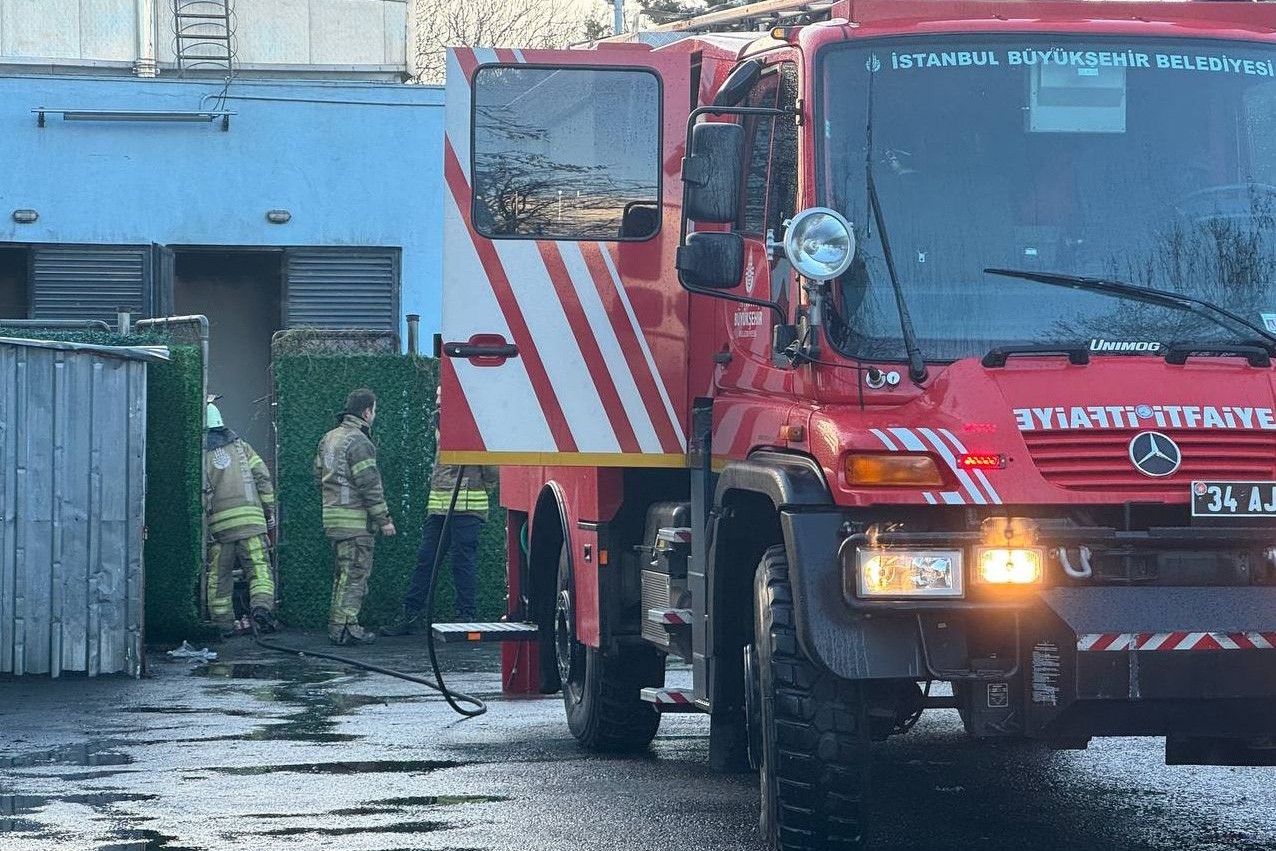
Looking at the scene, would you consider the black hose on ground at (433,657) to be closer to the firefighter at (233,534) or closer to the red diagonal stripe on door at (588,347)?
the firefighter at (233,534)

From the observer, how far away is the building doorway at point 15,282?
21.8 m

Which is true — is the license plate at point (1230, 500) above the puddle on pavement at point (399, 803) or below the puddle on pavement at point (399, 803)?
above

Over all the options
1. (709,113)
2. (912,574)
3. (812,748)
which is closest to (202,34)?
(709,113)

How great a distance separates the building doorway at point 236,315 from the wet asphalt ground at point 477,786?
11231mm

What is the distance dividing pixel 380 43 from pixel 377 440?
961 centimetres

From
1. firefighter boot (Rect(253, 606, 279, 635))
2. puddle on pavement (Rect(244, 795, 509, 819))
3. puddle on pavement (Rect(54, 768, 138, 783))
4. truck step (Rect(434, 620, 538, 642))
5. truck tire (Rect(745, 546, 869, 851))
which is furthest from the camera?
firefighter boot (Rect(253, 606, 279, 635))

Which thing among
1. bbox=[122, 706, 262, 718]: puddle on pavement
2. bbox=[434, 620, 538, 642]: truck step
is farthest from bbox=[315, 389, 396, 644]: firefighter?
bbox=[434, 620, 538, 642]: truck step

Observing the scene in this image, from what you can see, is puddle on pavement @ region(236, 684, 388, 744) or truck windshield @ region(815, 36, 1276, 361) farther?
puddle on pavement @ region(236, 684, 388, 744)

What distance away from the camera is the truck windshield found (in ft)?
22.1

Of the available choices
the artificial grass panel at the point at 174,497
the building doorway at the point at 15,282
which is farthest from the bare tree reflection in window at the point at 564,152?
the building doorway at the point at 15,282

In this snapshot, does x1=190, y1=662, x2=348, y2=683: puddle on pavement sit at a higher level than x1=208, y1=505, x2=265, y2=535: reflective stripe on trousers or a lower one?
lower

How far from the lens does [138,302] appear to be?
21641mm

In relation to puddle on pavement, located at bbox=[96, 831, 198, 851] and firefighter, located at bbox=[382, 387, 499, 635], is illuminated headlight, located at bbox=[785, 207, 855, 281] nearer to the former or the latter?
puddle on pavement, located at bbox=[96, 831, 198, 851]

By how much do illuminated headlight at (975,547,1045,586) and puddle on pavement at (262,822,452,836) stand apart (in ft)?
8.18
